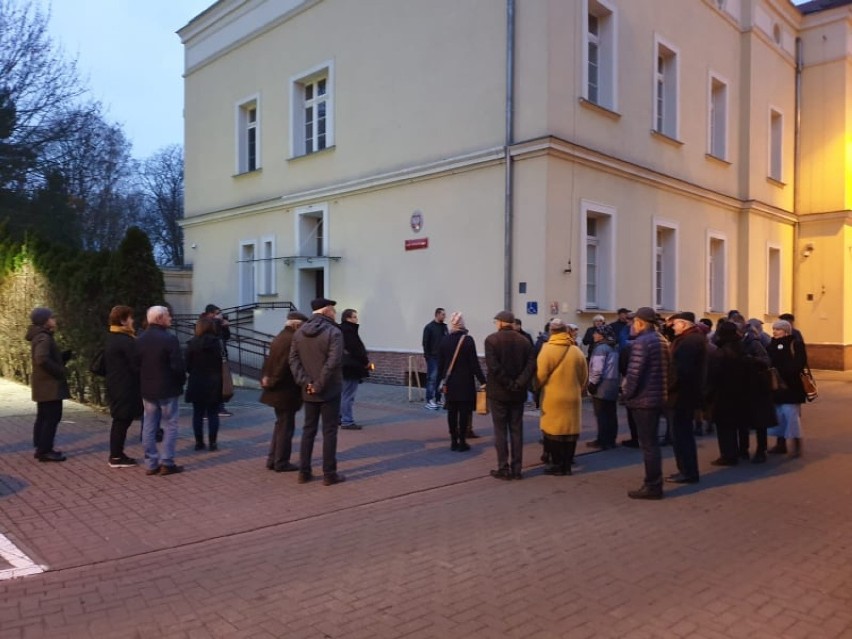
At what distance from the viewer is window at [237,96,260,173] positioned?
69.4 ft

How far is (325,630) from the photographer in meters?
3.98

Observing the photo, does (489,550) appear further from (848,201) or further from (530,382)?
(848,201)

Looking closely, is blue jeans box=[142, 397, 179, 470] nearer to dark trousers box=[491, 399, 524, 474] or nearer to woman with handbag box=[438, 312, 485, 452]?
woman with handbag box=[438, 312, 485, 452]

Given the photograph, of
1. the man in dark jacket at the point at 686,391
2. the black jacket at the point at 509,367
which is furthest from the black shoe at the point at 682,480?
the black jacket at the point at 509,367

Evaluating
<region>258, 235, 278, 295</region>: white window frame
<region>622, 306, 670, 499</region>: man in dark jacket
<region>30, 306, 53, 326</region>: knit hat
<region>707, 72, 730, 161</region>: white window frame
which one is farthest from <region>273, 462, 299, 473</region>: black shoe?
<region>707, 72, 730, 161</region>: white window frame

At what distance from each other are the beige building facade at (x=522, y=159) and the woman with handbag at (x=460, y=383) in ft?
14.5

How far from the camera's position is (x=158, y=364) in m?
7.27

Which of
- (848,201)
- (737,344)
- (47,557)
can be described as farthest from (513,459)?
(848,201)

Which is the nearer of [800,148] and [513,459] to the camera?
[513,459]

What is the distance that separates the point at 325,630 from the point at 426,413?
26.5ft

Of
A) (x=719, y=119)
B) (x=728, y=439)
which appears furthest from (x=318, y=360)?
(x=719, y=119)

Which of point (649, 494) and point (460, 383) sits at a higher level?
point (460, 383)

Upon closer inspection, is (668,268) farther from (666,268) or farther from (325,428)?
(325,428)

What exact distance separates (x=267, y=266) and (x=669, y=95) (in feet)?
37.4
